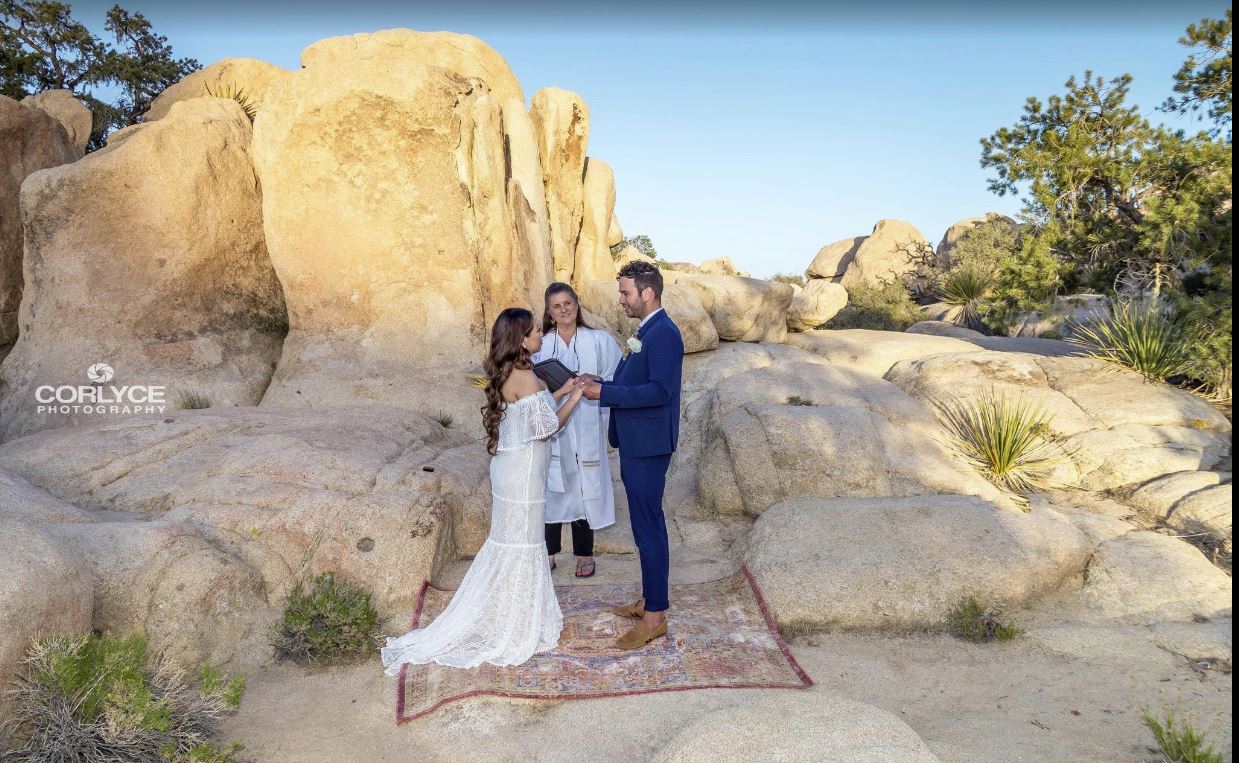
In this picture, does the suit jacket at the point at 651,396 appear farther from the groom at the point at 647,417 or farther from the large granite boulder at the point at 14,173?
the large granite boulder at the point at 14,173

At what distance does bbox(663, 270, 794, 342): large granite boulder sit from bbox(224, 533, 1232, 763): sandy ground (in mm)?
9048

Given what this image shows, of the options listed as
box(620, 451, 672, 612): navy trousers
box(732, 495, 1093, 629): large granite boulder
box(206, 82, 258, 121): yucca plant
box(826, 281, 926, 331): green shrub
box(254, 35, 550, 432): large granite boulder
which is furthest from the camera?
box(826, 281, 926, 331): green shrub

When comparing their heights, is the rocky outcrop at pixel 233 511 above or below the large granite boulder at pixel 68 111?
below

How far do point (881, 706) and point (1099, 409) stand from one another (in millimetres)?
5722

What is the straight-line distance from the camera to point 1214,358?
8.86m

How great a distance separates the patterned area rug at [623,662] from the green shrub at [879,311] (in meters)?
15.0

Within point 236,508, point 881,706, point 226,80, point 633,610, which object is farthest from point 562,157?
point 881,706

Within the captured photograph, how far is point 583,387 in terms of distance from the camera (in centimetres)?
493

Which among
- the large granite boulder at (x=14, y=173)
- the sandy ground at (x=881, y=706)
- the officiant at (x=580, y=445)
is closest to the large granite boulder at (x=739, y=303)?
the officiant at (x=580, y=445)

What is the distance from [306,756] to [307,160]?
→ 852 cm

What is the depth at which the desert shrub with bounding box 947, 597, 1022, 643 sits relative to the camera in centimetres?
529

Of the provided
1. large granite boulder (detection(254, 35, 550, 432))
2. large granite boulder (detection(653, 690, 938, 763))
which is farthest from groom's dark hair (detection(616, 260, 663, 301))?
large granite boulder (detection(254, 35, 550, 432))

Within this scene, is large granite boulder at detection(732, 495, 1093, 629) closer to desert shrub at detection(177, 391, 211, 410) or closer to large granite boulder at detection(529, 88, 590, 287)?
desert shrub at detection(177, 391, 211, 410)

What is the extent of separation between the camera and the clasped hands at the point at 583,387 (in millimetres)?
4883
